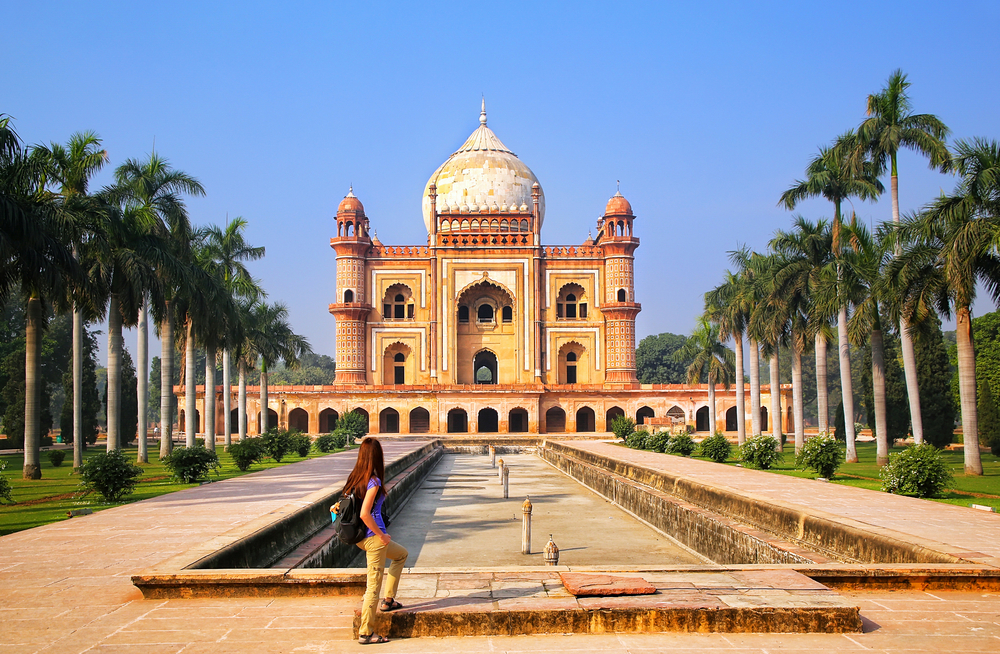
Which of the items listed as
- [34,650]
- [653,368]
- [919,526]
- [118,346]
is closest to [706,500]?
[919,526]

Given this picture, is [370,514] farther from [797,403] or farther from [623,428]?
[623,428]

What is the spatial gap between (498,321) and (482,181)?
7667 millimetres

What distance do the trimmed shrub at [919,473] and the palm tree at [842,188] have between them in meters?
7.41

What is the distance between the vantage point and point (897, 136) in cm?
1823

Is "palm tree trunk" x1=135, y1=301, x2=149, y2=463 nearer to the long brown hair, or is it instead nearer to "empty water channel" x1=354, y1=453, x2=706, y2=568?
"empty water channel" x1=354, y1=453, x2=706, y2=568

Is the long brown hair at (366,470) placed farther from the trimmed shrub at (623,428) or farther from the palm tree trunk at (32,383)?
the trimmed shrub at (623,428)

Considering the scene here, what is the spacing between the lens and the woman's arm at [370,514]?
4.73 meters

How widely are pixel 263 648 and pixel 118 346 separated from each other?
15.9 m

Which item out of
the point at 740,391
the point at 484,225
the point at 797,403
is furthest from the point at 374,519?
the point at 484,225

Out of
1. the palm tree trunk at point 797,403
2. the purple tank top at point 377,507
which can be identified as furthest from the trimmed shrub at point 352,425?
the purple tank top at point 377,507

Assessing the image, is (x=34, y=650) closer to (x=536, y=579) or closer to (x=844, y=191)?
(x=536, y=579)

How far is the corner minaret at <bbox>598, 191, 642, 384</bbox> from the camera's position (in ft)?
130

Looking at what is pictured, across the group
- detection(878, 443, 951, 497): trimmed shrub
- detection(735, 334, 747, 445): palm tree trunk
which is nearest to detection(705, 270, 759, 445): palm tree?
detection(735, 334, 747, 445): palm tree trunk

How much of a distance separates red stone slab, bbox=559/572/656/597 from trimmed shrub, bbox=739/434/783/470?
43.3 ft
